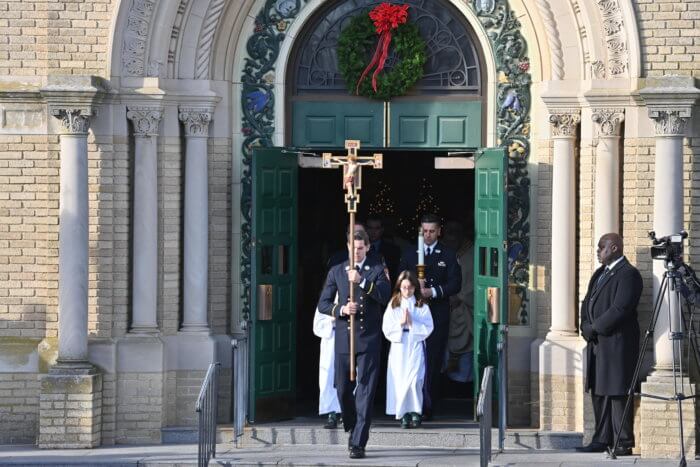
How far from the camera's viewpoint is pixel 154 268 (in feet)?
57.3

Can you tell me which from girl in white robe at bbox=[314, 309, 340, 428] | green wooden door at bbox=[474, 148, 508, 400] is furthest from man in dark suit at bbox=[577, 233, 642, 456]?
girl in white robe at bbox=[314, 309, 340, 428]

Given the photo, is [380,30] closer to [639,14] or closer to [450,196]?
[639,14]

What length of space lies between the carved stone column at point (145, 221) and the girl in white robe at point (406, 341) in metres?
2.31

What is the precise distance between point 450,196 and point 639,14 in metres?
5.46

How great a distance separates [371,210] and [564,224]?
4871 mm

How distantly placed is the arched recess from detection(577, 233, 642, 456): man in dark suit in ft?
4.06

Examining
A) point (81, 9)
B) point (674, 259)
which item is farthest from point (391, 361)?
point (81, 9)

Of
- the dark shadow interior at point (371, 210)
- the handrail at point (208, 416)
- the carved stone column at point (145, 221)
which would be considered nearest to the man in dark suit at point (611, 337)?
the dark shadow interior at point (371, 210)

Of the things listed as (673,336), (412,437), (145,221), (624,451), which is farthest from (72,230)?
(673,336)

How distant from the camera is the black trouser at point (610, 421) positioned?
650 inches

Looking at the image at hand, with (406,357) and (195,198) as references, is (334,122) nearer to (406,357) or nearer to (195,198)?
(195,198)

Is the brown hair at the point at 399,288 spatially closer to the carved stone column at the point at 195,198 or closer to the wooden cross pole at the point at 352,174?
the wooden cross pole at the point at 352,174

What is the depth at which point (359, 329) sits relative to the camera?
54.0ft

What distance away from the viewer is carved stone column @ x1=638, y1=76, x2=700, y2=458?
53.6 ft
